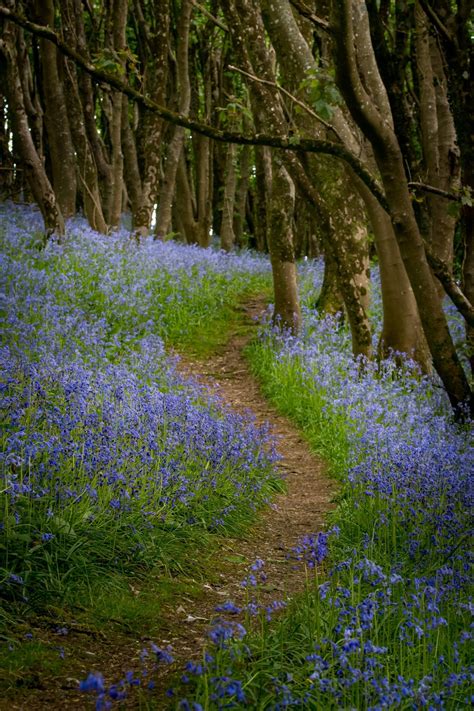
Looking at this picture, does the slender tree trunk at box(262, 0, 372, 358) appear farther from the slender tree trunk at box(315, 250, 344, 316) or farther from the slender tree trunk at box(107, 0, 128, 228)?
the slender tree trunk at box(107, 0, 128, 228)

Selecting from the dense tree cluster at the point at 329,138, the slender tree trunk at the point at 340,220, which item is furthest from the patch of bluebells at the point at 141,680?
the slender tree trunk at the point at 340,220

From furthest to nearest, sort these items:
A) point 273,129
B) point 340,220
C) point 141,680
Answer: point 273,129
point 340,220
point 141,680

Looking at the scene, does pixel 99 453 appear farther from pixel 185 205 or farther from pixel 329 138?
pixel 185 205

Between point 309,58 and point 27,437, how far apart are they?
6721 mm

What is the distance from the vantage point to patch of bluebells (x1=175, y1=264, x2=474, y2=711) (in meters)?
2.99

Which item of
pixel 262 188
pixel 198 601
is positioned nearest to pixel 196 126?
pixel 198 601

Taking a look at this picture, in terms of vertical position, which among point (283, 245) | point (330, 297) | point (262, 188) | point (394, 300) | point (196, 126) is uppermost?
point (262, 188)

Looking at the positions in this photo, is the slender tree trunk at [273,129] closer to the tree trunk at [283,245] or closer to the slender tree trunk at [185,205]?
the tree trunk at [283,245]

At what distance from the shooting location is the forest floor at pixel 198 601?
3270mm

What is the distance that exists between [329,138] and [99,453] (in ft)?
Answer: 22.7

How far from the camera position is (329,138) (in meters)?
10.4

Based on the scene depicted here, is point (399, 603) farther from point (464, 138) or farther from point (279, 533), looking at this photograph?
point (464, 138)

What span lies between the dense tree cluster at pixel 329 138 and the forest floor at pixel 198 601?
1.81 m

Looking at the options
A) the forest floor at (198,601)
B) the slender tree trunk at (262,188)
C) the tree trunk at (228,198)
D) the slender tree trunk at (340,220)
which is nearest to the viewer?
the forest floor at (198,601)
